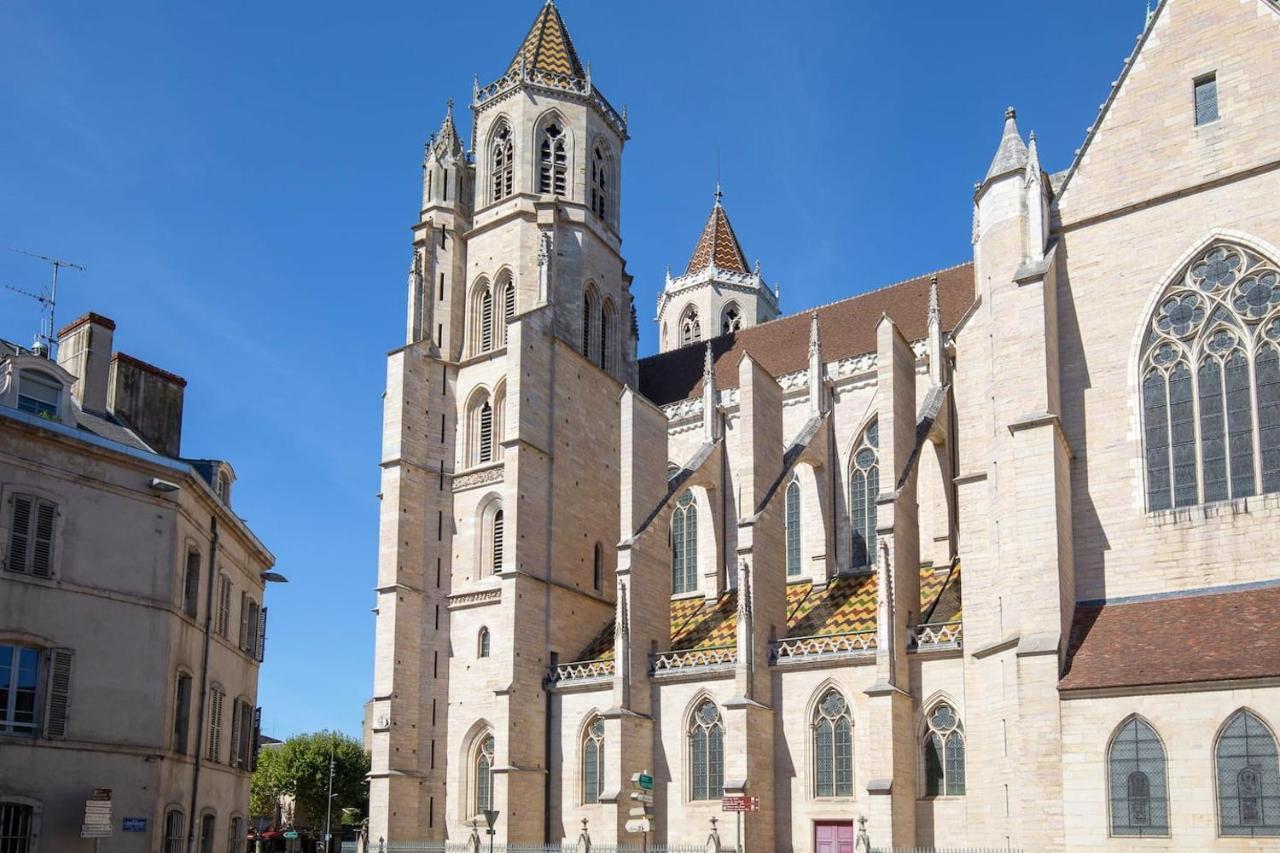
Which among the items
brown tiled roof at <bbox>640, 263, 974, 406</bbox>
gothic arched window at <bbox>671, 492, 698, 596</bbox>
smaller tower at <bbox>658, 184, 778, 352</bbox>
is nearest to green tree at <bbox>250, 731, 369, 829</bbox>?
smaller tower at <bbox>658, 184, 778, 352</bbox>

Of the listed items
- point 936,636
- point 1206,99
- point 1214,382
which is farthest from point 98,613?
point 1206,99

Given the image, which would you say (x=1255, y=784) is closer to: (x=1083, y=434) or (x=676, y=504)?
(x=1083, y=434)

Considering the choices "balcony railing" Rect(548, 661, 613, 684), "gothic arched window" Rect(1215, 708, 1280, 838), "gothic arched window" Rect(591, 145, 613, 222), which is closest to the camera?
"gothic arched window" Rect(1215, 708, 1280, 838)

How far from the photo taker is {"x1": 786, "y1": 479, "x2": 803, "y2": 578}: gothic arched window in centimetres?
3272

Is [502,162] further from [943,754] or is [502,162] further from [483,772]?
[943,754]

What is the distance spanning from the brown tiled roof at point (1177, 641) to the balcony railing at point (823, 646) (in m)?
7.06

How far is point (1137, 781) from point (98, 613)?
591 inches

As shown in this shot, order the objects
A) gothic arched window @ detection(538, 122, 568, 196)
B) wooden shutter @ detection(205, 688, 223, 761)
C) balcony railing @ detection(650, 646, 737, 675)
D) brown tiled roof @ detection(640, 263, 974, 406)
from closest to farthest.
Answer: wooden shutter @ detection(205, 688, 223, 761)
balcony railing @ detection(650, 646, 737, 675)
brown tiled roof @ detection(640, 263, 974, 406)
gothic arched window @ detection(538, 122, 568, 196)

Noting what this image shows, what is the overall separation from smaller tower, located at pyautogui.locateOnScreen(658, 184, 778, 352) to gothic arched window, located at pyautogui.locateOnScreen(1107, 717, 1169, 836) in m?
32.7

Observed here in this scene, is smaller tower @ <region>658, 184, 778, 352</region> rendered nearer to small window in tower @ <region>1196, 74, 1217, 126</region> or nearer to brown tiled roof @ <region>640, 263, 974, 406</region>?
brown tiled roof @ <region>640, 263, 974, 406</region>

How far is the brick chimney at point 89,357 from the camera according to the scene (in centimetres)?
2289

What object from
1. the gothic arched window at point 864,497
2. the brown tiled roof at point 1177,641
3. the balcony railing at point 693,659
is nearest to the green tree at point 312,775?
the balcony railing at point 693,659

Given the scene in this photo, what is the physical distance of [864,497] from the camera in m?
32.2

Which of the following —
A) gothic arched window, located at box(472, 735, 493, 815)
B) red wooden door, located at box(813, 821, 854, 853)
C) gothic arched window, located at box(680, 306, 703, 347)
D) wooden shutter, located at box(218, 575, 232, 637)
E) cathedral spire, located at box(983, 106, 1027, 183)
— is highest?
gothic arched window, located at box(680, 306, 703, 347)
